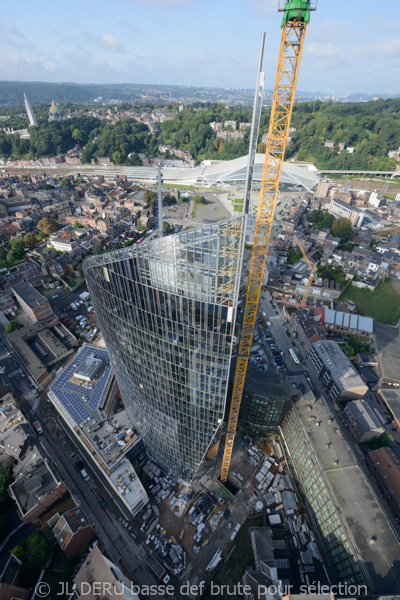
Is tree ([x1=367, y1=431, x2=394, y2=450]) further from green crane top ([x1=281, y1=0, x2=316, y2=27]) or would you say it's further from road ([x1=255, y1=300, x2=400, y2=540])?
green crane top ([x1=281, y1=0, x2=316, y2=27])

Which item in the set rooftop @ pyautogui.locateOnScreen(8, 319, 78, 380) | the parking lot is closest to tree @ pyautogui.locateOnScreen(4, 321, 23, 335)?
rooftop @ pyautogui.locateOnScreen(8, 319, 78, 380)

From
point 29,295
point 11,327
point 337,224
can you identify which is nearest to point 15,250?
point 29,295

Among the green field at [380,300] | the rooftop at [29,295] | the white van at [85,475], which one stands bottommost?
the white van at [85,475]

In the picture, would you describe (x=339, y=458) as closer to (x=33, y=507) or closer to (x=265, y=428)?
(x=265, y=428)

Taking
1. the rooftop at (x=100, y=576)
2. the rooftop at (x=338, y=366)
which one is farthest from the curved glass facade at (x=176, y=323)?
the rooftop at (x=338, y=366)

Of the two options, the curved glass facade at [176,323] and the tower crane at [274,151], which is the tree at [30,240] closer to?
the curved glass facade at [176,323]

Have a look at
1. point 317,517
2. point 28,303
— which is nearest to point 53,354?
point 28,303

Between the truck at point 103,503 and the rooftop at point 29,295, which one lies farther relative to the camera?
the rooftop at point 29,295
